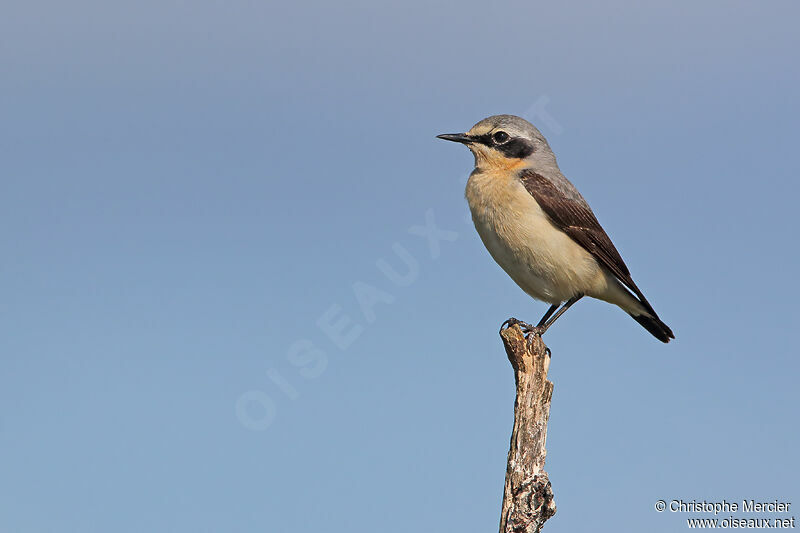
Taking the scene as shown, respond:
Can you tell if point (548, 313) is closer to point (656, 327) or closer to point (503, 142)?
point (656, 327)

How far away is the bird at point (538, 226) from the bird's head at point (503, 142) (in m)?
0.01

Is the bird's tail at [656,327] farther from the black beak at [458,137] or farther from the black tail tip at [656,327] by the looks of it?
the black beak at [458,137]

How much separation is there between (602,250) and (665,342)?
207 centimetres

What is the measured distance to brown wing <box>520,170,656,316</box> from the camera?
35.0 feet

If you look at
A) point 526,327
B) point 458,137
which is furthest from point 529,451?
point 458,137

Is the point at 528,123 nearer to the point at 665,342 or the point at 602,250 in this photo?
the point at 602,250

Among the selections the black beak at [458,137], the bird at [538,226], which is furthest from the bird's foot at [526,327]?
the black beak at [458,137]

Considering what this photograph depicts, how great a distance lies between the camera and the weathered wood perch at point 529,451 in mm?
7621

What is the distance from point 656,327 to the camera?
12.0 meters

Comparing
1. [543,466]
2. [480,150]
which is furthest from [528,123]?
[543,466]

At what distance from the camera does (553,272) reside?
34.4 ft

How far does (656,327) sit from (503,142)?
3688 millimetres

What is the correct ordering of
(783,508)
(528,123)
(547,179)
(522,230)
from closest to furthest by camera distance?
(783,508)
(522,230)
(547,179)
(528,123)

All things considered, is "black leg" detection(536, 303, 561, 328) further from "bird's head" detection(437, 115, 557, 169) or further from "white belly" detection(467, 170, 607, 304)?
"bird's head" detection(437, 115, 557, 169)
